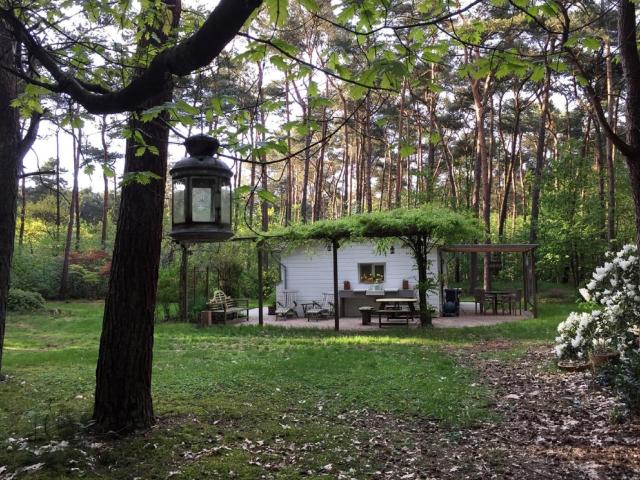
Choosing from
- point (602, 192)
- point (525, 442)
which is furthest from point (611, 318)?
point (602, 192)

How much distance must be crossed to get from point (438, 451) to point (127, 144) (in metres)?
3.74

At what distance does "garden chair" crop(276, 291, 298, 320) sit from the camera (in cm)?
1702

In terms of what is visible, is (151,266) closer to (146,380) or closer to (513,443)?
(146,380)

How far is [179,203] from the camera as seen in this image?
9.31 ft

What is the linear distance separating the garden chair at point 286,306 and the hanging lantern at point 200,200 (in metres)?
14.3

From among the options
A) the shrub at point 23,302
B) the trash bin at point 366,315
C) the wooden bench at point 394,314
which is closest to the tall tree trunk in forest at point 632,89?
the wooden bench at point 394,314

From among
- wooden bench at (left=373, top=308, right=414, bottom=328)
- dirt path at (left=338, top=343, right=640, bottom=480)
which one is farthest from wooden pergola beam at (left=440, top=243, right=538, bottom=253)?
dirt path at (left=338, top=343, right=640, bottom=480)

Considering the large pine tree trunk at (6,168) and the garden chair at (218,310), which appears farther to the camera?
the garden chair at (218,310)

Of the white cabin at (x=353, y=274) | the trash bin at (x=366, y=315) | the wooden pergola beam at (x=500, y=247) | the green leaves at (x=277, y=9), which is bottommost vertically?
the trash bin at (x=366, y=315)

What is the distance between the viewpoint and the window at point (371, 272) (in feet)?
58.9

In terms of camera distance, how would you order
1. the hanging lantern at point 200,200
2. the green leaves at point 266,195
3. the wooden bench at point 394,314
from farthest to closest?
the wooden bench at point 394,314
the hanging lantern at point 200,200
the green leaves at point 266,195

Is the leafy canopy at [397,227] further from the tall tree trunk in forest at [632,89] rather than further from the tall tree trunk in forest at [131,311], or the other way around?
the tall tree trunk in forest at [131,311]

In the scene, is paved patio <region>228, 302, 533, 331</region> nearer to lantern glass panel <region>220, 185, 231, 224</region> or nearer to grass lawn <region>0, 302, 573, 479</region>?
grass lawn <region>0, 302, 573, 479</region>

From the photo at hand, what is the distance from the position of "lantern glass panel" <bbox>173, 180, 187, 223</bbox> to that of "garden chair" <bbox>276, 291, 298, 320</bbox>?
1432 cm
